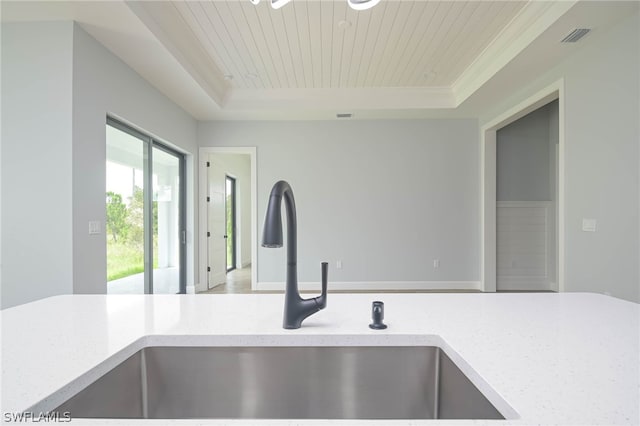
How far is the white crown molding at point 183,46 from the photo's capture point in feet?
7.69

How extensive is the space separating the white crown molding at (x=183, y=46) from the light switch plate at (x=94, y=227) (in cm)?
160

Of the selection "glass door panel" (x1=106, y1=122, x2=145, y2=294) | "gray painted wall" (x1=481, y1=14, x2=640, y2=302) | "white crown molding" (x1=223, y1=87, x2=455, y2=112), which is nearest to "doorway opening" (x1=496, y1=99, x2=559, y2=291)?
"white crown molding" (x1=223, y1=87, x2=455, y2=112)

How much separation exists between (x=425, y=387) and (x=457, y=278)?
4.38m

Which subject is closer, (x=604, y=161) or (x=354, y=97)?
(x=604, y=161)

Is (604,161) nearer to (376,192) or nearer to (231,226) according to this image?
(376,192)

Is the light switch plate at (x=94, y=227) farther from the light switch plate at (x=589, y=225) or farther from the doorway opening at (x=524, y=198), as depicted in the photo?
the doorway opening at (x=524, y=198)

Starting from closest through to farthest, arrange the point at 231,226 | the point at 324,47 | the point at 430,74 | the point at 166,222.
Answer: the point at 324,47 → the point at 430,74 → the point at 166,222 → the point at 231,226

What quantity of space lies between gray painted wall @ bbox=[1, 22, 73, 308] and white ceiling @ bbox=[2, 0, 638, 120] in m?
0.26

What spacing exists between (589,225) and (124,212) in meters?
4.31

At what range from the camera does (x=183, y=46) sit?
2951 millimetres

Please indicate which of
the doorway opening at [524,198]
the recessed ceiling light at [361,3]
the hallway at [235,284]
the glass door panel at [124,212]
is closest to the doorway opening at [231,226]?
the hallway at [235,284]

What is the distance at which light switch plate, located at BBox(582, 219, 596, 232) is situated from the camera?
8.32 ft

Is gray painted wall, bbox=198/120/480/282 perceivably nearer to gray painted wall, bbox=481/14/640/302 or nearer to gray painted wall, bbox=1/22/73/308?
gray painted wall, bbox=481/14/640/302

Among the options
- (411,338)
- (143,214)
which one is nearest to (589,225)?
(411,338)
